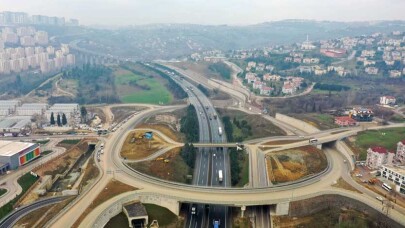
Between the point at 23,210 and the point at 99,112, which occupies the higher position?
the point at 99,112

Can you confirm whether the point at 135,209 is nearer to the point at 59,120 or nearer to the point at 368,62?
the point at 59,120

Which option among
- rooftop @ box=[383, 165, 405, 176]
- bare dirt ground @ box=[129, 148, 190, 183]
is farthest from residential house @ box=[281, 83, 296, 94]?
bare dirt ground @ box=[129, 148, 190, 183]

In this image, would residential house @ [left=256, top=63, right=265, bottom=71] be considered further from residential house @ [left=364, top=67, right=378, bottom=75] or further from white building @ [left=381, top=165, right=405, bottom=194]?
white building @ [left=381, top=165, right=405, bottom=194]

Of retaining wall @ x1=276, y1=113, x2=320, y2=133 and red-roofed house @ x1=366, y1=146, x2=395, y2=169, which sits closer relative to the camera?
red-roofed house @ x1=366, y1=146, x2=395, y2=169

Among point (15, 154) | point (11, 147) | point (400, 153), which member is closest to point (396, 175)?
point (400, 153)

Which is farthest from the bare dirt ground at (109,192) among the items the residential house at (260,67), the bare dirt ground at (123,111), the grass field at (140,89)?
the residential house at (260,67)

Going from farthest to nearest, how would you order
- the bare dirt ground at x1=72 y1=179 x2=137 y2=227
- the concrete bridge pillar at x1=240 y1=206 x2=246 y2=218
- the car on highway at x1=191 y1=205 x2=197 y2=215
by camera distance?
the car on highway at x1=191 y1=205 x2=197 y2=215 → the concrete bridge pillar at x1=240 y1=206 x2=246 y2=218 → the bare dirt ground at x1=72 y1=179 x2=137 y2=227

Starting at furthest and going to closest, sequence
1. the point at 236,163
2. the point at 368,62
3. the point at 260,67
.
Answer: the point at 260,67 → the point at 368,62 → the point at 236,163
